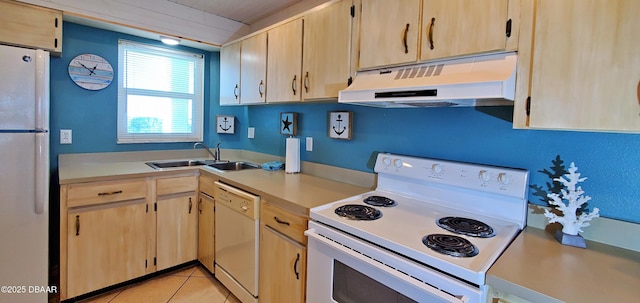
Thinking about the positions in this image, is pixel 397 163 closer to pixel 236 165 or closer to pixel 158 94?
pixel 236 165

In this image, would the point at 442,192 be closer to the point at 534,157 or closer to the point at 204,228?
the point at 534,157

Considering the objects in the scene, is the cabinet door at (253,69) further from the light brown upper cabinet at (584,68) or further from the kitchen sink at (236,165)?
the light brown upper cabinet at (584,68)

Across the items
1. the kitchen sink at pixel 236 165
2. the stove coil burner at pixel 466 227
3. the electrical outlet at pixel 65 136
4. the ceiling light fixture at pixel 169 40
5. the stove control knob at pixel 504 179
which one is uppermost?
the ceiling light fixture at pixel 169 40

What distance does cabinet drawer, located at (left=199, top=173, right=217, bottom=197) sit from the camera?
7.69ft

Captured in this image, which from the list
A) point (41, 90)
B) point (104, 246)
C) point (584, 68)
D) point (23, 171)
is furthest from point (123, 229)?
point (584, 68)

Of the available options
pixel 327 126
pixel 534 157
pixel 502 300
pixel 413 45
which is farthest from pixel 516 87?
→ pixel 327 126

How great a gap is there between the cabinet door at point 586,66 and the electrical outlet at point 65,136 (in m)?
3.16

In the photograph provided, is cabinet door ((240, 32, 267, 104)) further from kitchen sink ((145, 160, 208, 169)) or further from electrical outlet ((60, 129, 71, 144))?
electrical outlet ((60, 129, 71, 144))

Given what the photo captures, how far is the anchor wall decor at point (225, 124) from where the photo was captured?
3.21 m

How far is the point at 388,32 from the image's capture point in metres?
1.56

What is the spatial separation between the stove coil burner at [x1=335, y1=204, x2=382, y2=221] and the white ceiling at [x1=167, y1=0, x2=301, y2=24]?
6.07 ft

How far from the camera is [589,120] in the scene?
3.33ft

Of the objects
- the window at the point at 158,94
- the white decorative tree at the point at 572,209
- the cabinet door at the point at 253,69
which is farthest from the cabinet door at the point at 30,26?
the white decorative tree at the point at 572,209

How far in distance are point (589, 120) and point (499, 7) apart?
1.76ft
